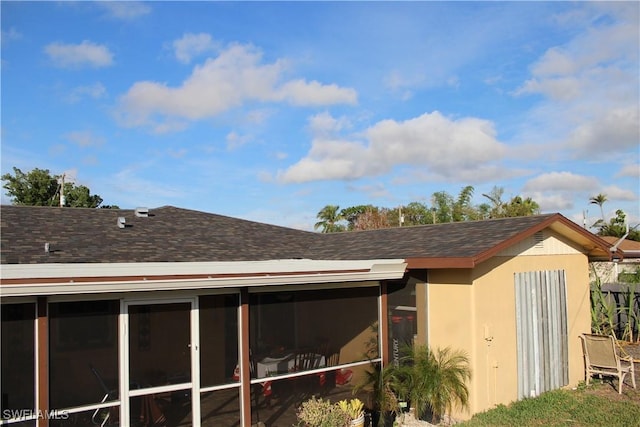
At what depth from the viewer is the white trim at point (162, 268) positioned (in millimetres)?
5172

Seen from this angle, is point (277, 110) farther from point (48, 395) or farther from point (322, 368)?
point (48, 395)

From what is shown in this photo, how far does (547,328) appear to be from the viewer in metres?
9.55

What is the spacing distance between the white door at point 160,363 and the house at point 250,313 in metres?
0.02

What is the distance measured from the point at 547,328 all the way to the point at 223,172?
15095 mm

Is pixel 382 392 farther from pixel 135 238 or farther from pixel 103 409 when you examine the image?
pixel 135 238

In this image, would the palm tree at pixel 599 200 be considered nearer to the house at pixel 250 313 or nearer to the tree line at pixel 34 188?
the house at pixel 250 313

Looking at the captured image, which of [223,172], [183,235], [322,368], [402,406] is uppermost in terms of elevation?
[223,172]

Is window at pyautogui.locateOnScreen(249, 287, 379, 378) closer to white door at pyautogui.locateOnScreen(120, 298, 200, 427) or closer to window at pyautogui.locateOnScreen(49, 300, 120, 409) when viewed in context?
white door at pyautogui.locateOnScreen(120, 298, 200, 427)

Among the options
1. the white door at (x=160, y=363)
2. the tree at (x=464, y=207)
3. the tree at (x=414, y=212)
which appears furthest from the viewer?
the tree at (x=414, y=212)

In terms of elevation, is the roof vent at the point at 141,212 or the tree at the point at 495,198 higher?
the tree at the point at 495,198

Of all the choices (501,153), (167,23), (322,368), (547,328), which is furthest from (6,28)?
(501,153)

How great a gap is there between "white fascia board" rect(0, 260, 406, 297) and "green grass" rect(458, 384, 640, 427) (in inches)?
113

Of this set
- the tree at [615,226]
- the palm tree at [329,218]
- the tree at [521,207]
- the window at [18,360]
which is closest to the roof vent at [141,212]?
the window at [18,360]

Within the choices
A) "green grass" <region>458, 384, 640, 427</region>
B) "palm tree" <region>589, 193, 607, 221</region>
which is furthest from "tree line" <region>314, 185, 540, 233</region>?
→ "green grass" <region>458, 384, 640, 427</region>
